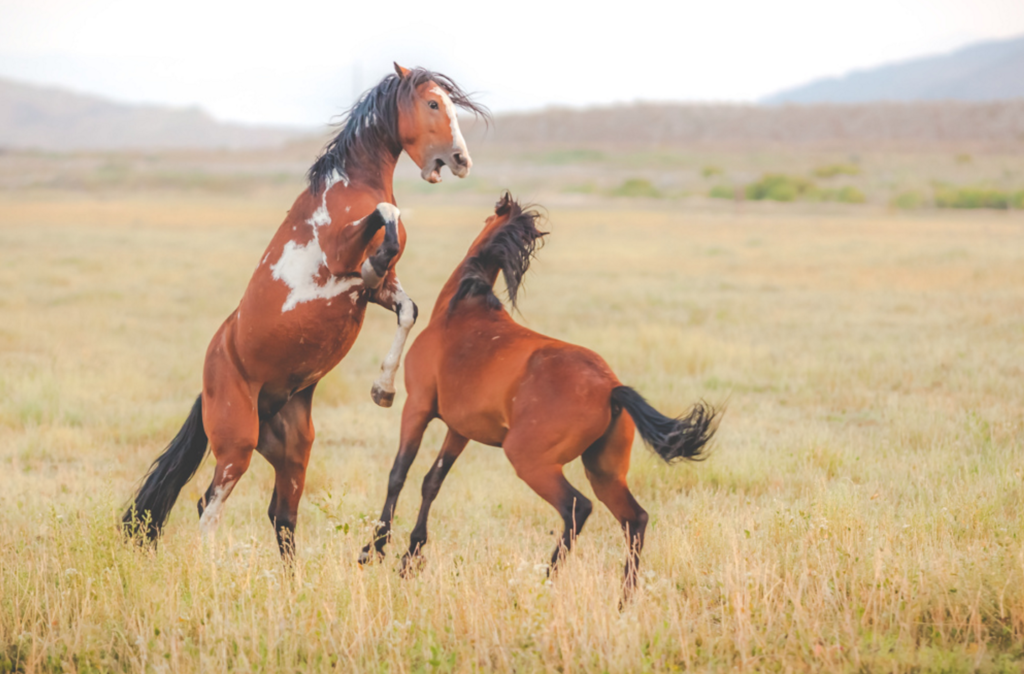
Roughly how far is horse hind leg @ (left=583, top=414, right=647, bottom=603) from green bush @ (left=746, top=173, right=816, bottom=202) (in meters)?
46.0

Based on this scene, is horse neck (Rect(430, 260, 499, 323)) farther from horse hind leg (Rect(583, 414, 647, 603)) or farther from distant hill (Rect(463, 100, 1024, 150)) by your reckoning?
distant hill (Rect(463, 100, 1024, 150))

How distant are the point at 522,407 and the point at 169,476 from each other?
216 centimetres

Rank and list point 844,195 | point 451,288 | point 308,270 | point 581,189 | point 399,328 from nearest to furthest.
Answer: point 399,328 < point 308,270 < point 451,288 < point 844,195 < point 581,189

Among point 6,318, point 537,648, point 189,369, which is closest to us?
point 537,648

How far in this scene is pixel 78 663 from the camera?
3.81 metres

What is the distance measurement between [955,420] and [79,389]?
29.0ft

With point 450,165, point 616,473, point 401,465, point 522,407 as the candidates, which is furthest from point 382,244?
point 616,473

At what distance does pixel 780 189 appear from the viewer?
49250 mm

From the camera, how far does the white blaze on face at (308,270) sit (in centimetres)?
475

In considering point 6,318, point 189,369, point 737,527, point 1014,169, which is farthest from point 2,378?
point 1014,169

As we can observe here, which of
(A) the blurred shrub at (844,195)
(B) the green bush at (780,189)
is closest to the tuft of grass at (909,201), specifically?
(A) the blurred shrub at (844,195)

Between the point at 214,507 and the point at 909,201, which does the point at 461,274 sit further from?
the point at 909,201

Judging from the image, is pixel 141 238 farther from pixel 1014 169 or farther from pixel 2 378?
pixel 1014 169

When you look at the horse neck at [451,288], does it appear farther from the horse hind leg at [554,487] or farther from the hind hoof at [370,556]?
the hind hoof at [370,556]
